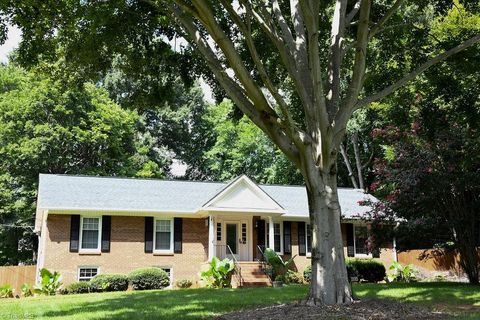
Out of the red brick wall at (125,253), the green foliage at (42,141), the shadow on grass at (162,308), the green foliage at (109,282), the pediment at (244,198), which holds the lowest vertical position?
the green foliage at (109,282)

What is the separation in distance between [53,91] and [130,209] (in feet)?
50.1

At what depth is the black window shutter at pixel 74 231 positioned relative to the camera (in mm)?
23422

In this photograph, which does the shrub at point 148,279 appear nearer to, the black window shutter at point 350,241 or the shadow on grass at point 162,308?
the shadow on grass at point 162,308

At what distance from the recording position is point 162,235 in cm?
2525

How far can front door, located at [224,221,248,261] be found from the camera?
86.9 feet

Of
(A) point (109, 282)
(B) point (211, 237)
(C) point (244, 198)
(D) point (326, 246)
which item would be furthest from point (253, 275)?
(D) point (326, 246)

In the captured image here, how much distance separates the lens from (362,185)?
39094 millimetres

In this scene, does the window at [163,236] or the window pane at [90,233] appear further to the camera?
the window at [163,236]

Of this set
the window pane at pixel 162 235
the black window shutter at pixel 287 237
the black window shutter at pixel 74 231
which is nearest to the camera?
the black window shutter at pixel 74 231

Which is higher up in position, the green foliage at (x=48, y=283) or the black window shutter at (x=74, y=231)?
the black window shutter at (x=74, y=231)

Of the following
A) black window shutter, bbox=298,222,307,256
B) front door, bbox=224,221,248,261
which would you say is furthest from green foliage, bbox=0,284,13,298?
black window shutter, bbox=298,222,307,256

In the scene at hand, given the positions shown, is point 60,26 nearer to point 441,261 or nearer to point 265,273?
point 265,273

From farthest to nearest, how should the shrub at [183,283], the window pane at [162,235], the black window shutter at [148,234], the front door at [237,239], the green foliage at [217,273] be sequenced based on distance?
the front door at [237,239] → the window pane at [162,235] → the black window shutter at [148,234] → the shrub at [183,283] → the green foliage at [217,273]

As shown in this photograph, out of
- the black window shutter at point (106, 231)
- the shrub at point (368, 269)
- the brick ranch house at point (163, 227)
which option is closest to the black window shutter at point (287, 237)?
the brick ranch house at point (163, 227)
